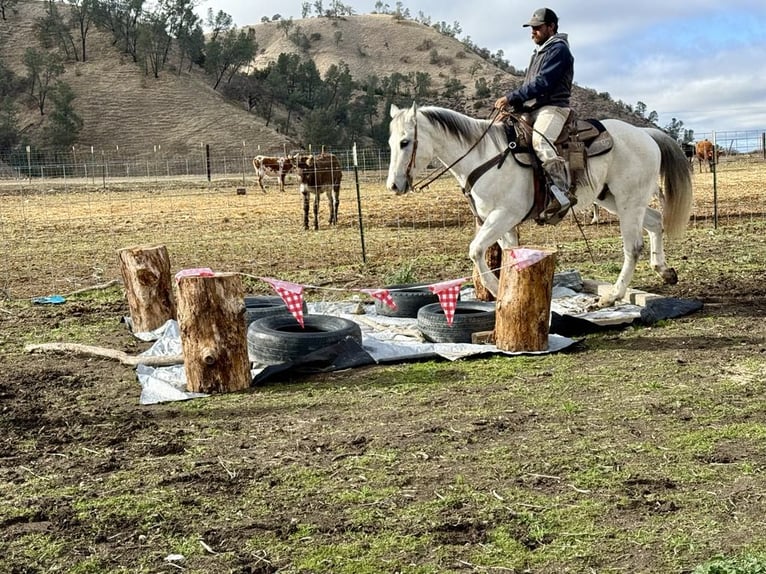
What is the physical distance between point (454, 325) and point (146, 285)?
3203 millimetres

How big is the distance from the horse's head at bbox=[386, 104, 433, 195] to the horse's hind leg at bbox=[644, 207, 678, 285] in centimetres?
277

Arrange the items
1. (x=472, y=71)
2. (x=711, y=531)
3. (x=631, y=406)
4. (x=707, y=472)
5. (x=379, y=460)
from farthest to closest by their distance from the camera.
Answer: (x=472, y=71), (x=631, y=406), (x=379, y=460), (x=707, y=472), (x=711, y=531)

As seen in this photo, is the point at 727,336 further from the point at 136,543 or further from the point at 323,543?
the point at 136,543

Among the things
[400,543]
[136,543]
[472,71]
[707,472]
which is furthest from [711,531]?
[472,71]

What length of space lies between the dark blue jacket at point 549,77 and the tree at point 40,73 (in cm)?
6277

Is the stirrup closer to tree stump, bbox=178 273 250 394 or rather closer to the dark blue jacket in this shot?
the dark blue jacket

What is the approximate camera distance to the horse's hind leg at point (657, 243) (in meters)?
8.85

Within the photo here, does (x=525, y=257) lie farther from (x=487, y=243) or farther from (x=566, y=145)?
(x=566, y=145)

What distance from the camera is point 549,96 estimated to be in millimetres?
7828

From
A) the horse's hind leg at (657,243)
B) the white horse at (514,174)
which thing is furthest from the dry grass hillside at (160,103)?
the white horse at (514,174)

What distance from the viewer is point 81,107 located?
212 feet

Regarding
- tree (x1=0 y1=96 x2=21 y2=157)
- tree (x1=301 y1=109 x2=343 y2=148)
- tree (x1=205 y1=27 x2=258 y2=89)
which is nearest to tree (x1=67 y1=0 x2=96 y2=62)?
tree (x1=205 y1=27 x2=258 y2=89)

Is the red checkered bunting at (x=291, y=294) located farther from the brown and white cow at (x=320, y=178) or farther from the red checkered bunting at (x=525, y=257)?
the brown and white cow at (x=320, y=178)

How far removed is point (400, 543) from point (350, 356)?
3.37 metres
